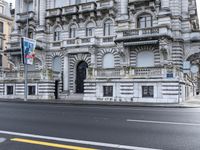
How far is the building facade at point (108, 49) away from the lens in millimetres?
24269

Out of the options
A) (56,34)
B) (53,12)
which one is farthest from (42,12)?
(56,34)

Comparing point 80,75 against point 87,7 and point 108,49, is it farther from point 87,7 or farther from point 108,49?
point 87,7

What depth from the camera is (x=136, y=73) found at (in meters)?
24.4

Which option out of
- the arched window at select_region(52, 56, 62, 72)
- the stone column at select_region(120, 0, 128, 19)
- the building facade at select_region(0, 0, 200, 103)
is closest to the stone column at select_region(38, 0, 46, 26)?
the building facade at select_region(0, 0, 200, 103)

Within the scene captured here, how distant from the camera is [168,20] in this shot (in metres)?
26.7

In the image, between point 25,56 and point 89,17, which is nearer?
point 25,56

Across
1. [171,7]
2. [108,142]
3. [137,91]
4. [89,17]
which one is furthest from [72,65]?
[108,142]

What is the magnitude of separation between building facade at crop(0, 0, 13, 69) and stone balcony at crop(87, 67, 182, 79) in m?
31.7

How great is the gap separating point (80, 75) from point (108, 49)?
5.21 meters

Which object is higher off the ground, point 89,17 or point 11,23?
point 11,23

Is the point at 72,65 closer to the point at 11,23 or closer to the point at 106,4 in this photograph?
the point at 106,4

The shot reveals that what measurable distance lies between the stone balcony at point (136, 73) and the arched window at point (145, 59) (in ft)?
13.4

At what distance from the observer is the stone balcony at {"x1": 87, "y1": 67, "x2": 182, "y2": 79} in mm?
22812

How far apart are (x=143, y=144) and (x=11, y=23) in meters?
55.3
